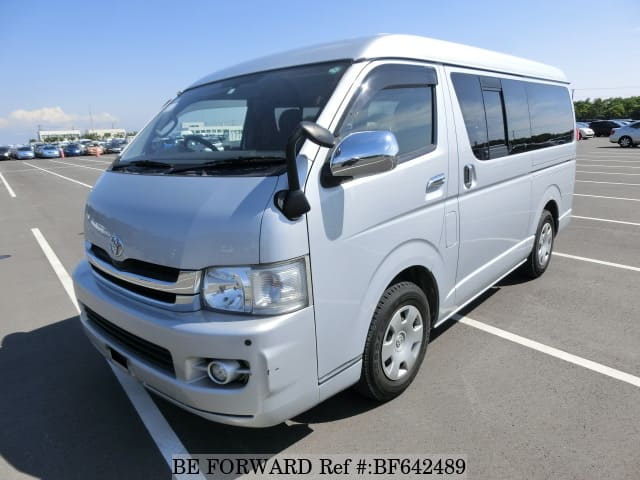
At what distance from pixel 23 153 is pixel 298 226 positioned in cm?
4738

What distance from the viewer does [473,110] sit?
344 centimetres

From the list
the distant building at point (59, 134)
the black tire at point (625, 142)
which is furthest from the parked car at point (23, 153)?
the distant building at point (59, 134)

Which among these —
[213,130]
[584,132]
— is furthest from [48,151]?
[213,130]

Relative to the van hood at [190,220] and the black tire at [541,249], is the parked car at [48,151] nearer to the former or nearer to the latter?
the black tire at [541,249]

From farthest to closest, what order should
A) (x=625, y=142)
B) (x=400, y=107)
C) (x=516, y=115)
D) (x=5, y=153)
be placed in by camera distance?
(x=5, y=153), (x=625, y=142), (x=516, y=115), (x=400, y=107)

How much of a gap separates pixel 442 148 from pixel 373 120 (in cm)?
64

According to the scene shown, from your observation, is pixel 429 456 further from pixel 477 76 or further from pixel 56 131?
pixel 56 131

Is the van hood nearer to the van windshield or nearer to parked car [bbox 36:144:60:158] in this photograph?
the van windshield

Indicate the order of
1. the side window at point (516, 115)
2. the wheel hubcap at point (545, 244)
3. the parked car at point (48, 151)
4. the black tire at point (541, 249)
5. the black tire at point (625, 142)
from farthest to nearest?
the parked car at point (48, 151)
the black tire at point (625, 142)
the wheel hubcap at point (545, 244)
the black tire at point (541, 249)
the side window at point (516, 115)

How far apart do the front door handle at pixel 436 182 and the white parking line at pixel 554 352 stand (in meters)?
1.57

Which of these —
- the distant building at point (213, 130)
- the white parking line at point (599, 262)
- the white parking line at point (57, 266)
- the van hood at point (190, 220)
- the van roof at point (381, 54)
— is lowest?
the white parking line at point (599, 262)

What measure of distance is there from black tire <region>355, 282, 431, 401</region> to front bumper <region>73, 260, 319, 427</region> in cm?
48

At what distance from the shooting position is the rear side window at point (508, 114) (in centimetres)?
341

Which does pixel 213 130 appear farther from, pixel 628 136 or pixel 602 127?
pixel 602 127
